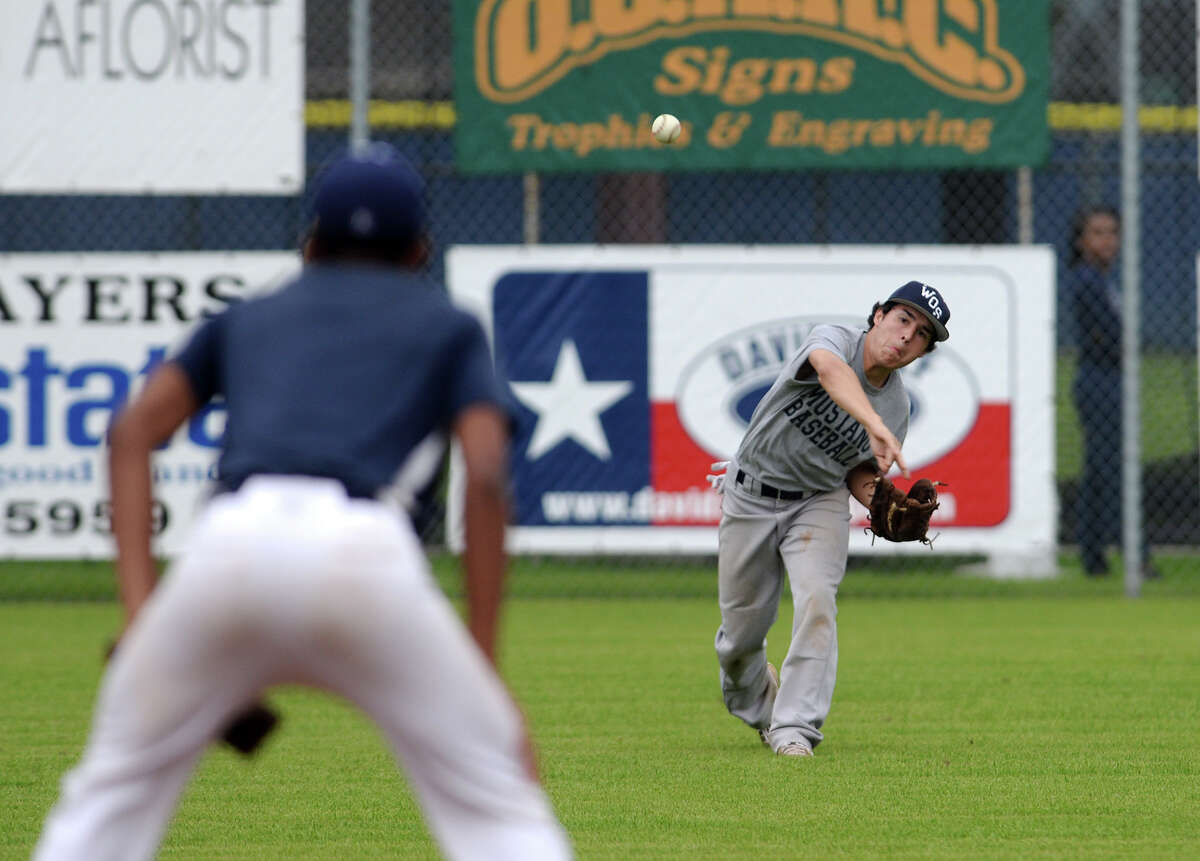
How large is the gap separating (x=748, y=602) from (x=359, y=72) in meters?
6.17

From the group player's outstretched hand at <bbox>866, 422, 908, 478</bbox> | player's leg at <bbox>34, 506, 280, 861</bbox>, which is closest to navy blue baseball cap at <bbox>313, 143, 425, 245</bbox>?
player's leg at <bbox>34, 506, 280, 861</bbox>

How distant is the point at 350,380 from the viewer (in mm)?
3301

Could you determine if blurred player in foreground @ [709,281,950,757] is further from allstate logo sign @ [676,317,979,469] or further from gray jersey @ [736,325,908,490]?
allstate logo sign @ [676,317,979,469]

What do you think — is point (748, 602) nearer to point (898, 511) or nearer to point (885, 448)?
point (898, 511)

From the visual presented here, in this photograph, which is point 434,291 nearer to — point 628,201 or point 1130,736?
point 1130,736

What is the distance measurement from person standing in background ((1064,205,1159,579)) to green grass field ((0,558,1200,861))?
109cm

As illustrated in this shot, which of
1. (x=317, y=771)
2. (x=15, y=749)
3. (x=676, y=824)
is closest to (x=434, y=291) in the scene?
(x=676, y=824)

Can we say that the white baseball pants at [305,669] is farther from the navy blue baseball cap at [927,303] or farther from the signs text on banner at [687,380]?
the signs text on banner at [687,380]

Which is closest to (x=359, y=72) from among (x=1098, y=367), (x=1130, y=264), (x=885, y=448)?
(x=1130, y=264)

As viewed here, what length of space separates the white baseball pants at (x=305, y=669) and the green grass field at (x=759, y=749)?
88.1 inches

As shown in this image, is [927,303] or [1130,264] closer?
[927,303]

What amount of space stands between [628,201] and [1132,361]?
12.1ft

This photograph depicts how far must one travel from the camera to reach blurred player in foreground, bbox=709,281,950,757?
7164mm

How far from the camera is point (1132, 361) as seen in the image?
41.4ft
